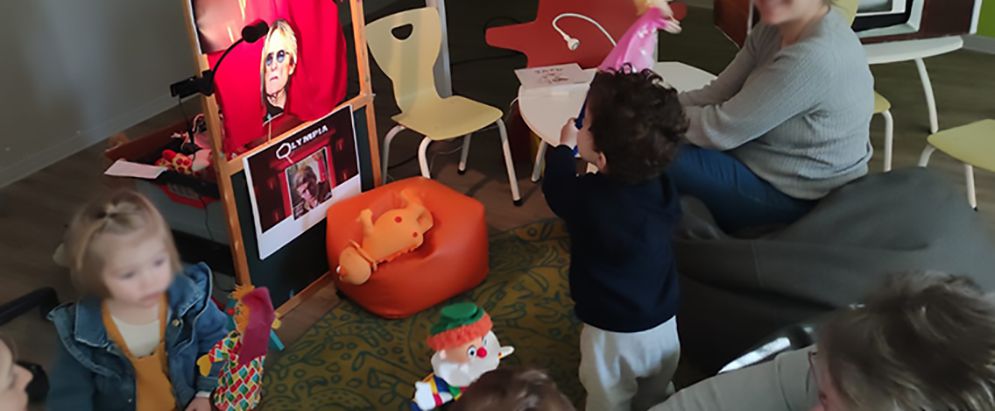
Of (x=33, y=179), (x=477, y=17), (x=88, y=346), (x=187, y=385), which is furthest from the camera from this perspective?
(x=477, y=17)

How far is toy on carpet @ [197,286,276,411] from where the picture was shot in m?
1.73

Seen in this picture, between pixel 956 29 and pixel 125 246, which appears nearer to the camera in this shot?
pixel 125 246

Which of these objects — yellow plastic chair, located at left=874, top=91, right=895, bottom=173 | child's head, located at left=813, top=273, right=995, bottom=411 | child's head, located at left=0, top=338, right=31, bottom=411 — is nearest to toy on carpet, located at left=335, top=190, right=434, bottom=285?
child's head, located at left=0, top=338, right=31, bottom=411

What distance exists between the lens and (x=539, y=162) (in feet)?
9.98

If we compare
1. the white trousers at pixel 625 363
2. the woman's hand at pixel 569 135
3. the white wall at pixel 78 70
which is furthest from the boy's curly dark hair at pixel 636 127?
the white wall at pixel 78 70

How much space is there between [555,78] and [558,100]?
15 cm

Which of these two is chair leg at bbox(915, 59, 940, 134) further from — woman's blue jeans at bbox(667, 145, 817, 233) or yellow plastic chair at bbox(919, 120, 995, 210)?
woman's blue jeans at bbox(667, 145, 817, 233)

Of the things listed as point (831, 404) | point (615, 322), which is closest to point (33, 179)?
point (615, 322)

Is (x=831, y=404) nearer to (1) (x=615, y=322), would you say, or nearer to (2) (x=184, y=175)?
(1) (x=615, y=322)

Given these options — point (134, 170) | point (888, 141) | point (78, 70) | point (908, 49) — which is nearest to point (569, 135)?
point (134, 170)

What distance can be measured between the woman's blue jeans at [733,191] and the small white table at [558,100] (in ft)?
1.23

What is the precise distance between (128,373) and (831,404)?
1.26 m

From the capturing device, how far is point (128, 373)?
1666 millimetres

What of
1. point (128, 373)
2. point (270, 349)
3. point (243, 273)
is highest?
point (128, 373)
